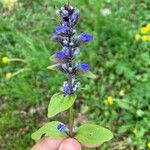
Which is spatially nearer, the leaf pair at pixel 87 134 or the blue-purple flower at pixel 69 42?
the blue-purple flower at pixel 69 42

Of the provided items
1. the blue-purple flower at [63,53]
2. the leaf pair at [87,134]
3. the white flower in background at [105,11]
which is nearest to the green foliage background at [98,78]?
the white flower in background at [105,11]

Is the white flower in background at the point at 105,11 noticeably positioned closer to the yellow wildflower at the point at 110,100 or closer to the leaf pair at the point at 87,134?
the yellow wildflower at the point at 110,100

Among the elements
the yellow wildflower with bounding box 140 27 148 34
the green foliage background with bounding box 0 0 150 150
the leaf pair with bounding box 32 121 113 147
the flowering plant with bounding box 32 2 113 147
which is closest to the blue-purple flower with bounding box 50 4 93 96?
the flowering plant with bounding box 32 2 113 147

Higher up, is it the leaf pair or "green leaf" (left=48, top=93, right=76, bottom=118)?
"green leaf" (left=48, top=93, right=76, bottom=118)

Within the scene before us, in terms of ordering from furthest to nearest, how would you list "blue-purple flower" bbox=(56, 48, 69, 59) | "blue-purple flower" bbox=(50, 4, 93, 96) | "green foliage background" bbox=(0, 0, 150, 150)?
"green foliage background" bbox=(0, 0, 150, 150) → "blue-purple flower" bbox=(56, 48, 69, 59) → "blue-purple flower" bbox=(50, 4, 93, 96)

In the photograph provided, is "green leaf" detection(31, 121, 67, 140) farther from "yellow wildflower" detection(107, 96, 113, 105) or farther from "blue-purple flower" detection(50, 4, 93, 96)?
"yellow wildflower" detection(107, 96, 113, 105)

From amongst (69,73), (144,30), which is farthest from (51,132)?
(144,30)
